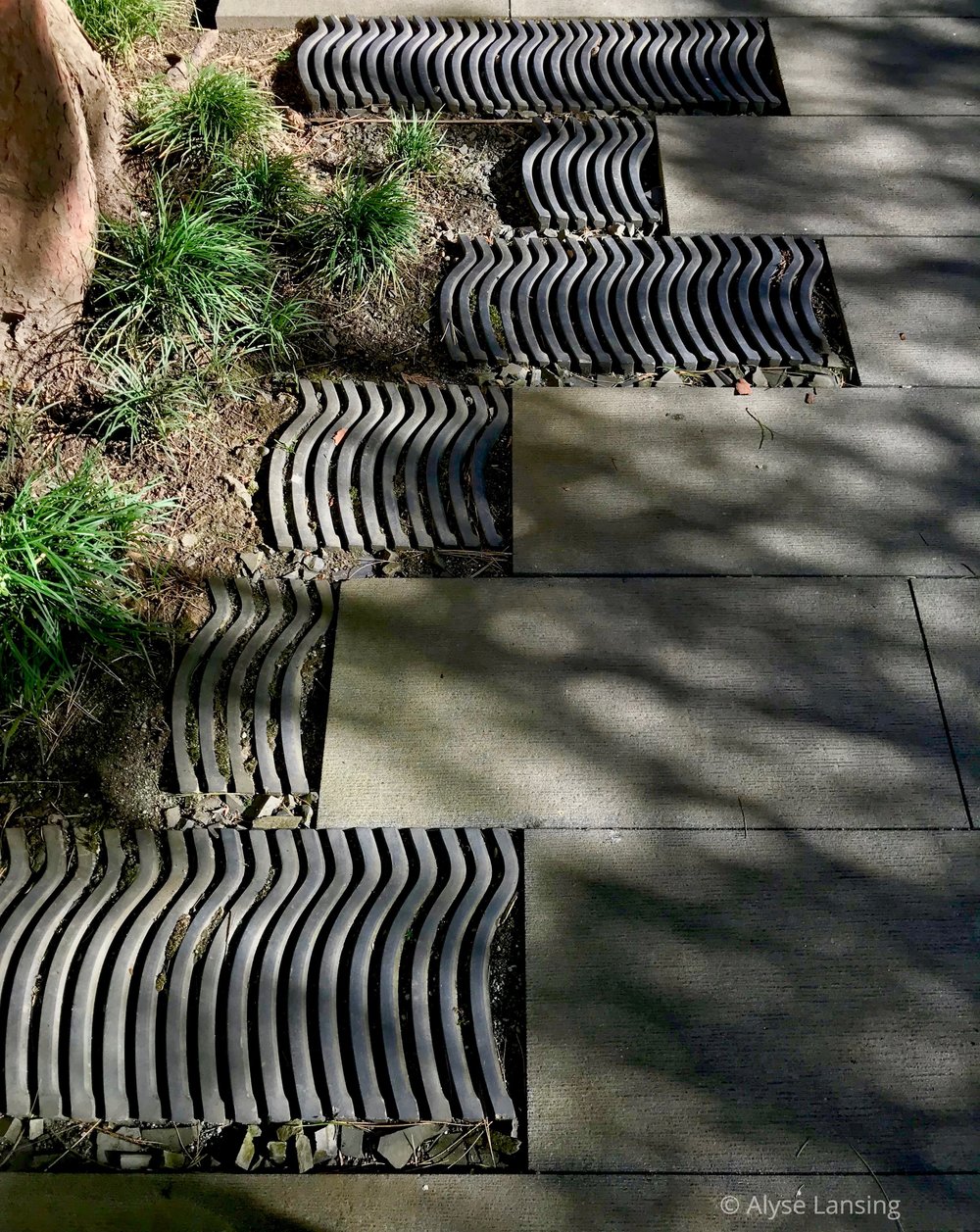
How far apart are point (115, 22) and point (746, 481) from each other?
340 centimetres

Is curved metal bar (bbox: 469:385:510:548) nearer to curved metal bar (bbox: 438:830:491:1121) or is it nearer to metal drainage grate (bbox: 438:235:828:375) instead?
metal drainage grate (bbox: 438:235:828:375)

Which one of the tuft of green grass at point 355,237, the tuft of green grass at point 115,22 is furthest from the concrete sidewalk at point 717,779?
the tuft of green grass at point 115,22

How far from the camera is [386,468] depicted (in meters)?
3.58

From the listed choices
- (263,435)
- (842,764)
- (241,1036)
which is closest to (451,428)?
(263,435)

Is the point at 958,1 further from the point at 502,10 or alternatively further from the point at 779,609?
the point at 779,609

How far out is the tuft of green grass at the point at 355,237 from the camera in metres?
4.01

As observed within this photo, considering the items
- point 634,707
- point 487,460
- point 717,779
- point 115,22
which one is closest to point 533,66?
point 115,22

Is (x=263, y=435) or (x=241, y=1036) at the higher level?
(x=263, y=435)

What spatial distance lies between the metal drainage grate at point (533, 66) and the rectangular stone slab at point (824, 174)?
0.24m

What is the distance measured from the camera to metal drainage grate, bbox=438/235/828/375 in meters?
3.93

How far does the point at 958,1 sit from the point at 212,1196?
6.28 m

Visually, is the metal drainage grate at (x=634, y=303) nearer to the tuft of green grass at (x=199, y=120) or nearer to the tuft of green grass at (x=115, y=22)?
the tuft of green grass at (x=199, y=120)

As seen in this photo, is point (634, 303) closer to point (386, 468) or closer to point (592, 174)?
point (592, 174)

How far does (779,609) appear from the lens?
10.8ft
